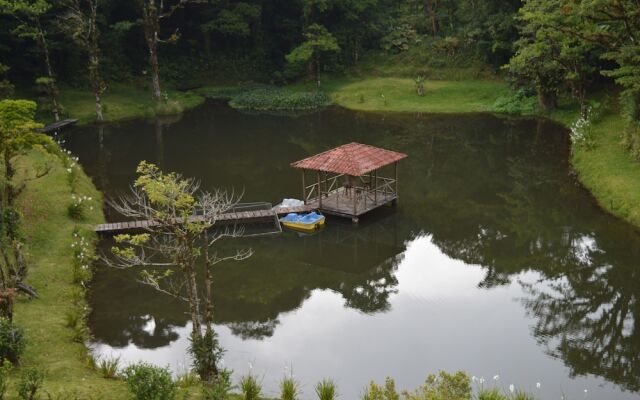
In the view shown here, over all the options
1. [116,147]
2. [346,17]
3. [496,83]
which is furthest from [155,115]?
[496,83]

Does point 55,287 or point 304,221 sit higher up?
point 55,287

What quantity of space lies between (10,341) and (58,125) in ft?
106

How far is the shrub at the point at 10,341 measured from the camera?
53.8 ft

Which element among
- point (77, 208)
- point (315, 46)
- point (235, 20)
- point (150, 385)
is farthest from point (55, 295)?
point (235, 20)

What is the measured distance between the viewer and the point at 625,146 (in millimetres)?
34250

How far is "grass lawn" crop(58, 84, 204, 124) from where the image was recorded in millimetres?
50312

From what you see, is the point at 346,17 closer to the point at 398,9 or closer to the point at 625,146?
the point at 398,9

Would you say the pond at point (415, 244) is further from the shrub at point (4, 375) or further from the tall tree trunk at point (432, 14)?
the tall tree trunk at point (432, 14)

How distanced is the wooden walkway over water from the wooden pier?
19547 mm

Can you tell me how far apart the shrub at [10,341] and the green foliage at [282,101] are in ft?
130

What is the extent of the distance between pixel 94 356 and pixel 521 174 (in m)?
24.8

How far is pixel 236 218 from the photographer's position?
29312 millimetres

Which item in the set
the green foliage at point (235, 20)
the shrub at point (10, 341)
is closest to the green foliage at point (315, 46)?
the green foliage at point (235, 20)

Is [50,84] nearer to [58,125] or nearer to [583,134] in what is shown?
[58,125]
